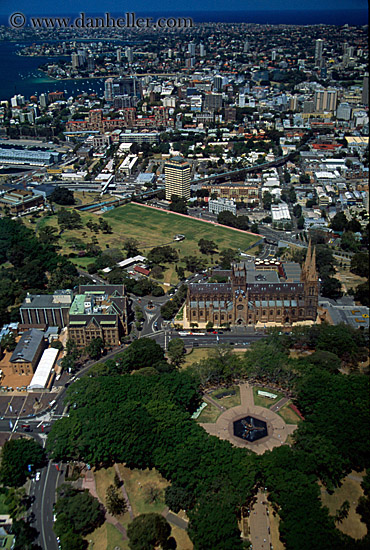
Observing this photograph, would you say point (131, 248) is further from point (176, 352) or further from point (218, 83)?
point (218, 83)

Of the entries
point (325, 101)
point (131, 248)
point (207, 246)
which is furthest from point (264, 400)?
point (325, 101)

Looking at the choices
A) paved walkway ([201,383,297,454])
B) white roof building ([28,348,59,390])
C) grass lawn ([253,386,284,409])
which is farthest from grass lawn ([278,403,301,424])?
white roof building ([28,348,59,390])

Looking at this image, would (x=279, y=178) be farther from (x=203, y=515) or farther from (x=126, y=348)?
(x=203, y=515)

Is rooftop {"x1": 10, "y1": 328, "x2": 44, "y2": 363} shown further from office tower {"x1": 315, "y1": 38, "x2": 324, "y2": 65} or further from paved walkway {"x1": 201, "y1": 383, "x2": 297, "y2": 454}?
office tower {"x1": 315, "y1": 38, "x2": 324, "y2": 65}

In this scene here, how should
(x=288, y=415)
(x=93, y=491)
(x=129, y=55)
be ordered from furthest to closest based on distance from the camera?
(x=129, y=55)
(x=288, y=415)
(x=93, y=491)

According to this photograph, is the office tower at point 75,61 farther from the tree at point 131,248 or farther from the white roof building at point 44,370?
the white roof building at point 44,370

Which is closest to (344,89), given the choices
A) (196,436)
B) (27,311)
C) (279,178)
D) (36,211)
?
(279,178)
